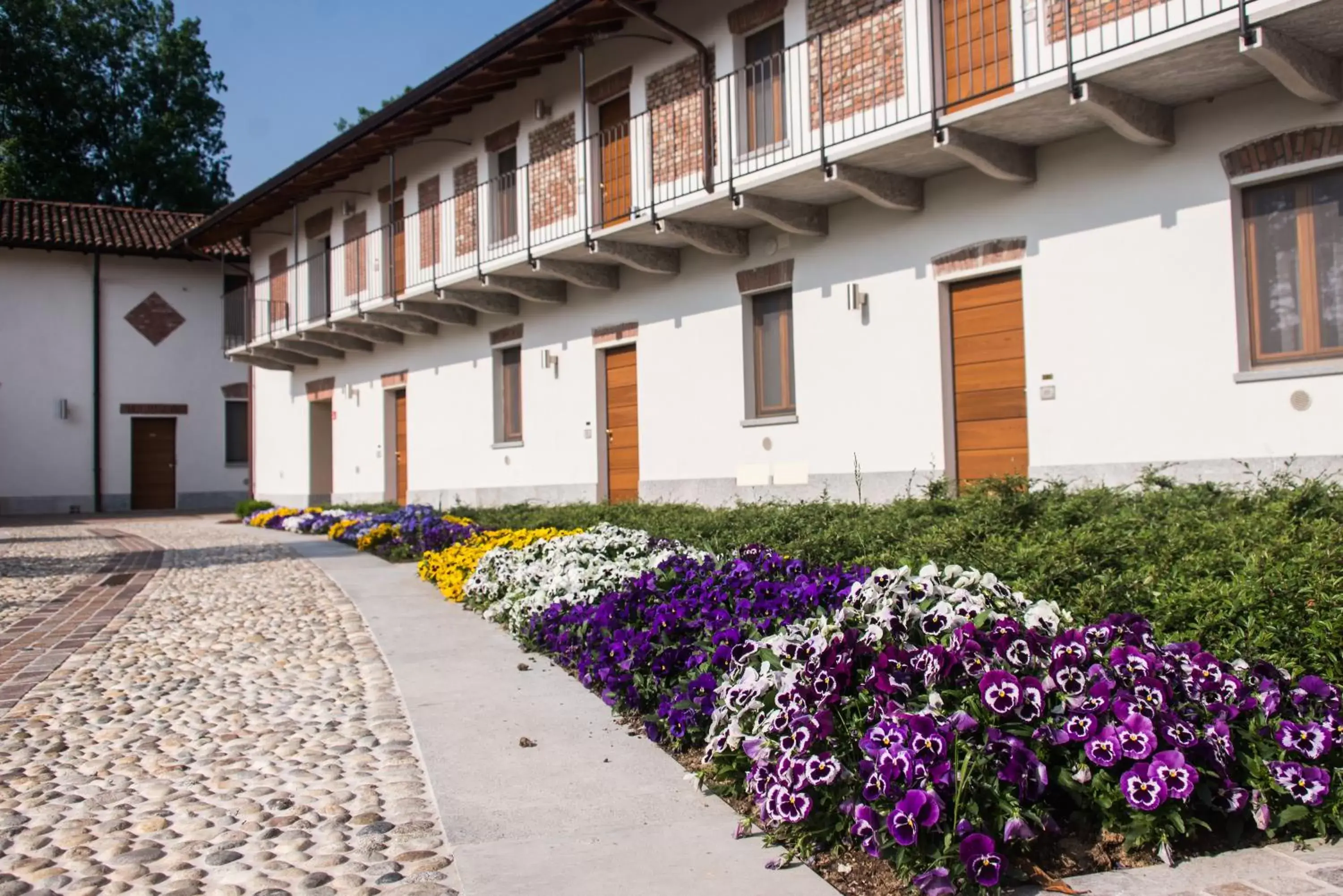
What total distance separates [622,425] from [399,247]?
6.88 meters

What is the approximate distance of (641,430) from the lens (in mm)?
14180

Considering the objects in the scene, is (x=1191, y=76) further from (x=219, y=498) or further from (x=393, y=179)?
(x=219, y=498)

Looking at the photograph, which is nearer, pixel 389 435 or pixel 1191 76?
pixel 1191 76

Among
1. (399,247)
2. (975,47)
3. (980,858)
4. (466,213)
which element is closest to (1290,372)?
(975,47)

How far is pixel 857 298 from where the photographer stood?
1105 cm

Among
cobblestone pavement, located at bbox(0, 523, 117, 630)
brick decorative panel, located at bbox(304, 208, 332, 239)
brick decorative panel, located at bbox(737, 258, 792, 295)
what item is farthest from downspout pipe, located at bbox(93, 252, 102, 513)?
brick decorative panel, located at bbox(737, 258, 792, 295)

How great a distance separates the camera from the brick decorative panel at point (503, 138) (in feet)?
52.9

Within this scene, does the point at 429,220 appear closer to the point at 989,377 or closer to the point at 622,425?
the point at 622,425

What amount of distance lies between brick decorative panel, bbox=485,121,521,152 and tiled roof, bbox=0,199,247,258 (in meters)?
13.3

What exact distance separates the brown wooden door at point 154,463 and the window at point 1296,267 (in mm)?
27372

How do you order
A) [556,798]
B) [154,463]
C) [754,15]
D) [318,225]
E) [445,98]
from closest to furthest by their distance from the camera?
[556,798] → [754,15] → [445,98] → [318,225] → [154,463]

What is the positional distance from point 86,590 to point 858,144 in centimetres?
858

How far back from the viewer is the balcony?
781 cm

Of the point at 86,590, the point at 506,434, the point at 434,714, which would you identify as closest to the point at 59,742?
the point at 434,714
